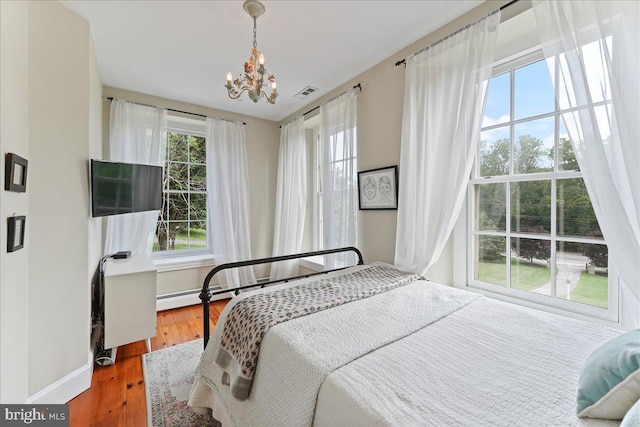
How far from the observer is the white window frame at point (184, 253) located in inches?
134

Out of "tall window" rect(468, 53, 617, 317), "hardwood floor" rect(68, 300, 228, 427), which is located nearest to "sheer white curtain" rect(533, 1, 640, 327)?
"tall window" rect(468, 53, 617, 317)

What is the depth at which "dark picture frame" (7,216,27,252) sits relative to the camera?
3.85ft

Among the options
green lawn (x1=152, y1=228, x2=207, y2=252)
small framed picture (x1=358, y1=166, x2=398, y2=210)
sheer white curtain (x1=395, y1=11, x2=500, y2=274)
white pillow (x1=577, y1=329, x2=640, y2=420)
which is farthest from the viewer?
green lawn (x1=152, y1=228, x2=207, y2=252)

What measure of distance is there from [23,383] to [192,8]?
2.44 m

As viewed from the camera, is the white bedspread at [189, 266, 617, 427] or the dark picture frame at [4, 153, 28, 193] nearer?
the white bedspread at [189, 266, 617, 427]

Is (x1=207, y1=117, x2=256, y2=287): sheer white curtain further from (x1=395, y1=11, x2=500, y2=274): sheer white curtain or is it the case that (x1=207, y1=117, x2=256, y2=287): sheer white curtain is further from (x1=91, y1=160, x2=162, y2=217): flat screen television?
(x1=395, y1=11, x2=500, y2=274): sheer white curtain

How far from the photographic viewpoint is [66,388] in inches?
70.3

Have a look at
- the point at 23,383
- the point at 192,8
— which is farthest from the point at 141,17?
the point at 23,383

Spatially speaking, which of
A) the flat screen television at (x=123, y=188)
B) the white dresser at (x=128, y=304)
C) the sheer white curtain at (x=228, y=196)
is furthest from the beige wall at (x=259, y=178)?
the white dresser at (x=128, y=304)

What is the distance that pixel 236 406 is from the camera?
1234 mm

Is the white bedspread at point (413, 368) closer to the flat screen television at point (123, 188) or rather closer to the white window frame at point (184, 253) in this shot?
the flat screen television at point (123, 188)

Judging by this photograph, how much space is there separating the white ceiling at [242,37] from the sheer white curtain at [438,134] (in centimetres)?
28

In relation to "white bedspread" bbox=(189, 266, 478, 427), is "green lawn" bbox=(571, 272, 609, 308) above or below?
above

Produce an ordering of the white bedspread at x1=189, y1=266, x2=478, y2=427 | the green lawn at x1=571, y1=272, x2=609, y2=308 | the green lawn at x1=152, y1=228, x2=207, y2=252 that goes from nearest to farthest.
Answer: the white bedspread at x1=189, y1=266, x2=478, y2=427, the green lawn at x1=571, y1=272, x2=609, y2=308, the green lawn at x1=152, y1=228, x2=207, y2=252
